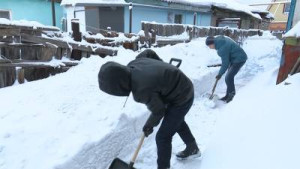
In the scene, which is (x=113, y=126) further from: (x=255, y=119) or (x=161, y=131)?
(x=255, y=119)

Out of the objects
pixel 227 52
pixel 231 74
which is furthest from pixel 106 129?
pixel 231 74

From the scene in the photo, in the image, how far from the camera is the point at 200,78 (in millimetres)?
6504

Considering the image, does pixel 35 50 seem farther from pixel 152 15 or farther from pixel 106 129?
pixel 152 15

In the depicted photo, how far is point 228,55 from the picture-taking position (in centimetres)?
562

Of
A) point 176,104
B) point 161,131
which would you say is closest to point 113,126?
point 161,131

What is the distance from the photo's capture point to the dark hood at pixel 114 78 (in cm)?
223

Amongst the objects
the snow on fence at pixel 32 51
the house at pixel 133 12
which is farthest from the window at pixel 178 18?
the snow on fence at pixel 32 51

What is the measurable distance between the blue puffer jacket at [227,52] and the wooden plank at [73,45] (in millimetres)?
2304

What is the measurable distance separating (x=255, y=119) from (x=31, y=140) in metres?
2.85

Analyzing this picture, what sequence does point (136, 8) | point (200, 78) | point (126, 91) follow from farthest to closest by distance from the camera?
point (136, 8), point (200, 78), point (126, 91)

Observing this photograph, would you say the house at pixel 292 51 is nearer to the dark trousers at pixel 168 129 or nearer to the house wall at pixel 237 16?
the dark trousers at pixel 168 129

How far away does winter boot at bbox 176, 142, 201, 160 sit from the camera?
10.8ft

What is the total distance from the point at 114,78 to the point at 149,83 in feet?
1.08

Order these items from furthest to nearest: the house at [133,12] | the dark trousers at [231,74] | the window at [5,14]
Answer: the house at [133,12] < the window at [5,14] < the dark trousers at [231,74]
